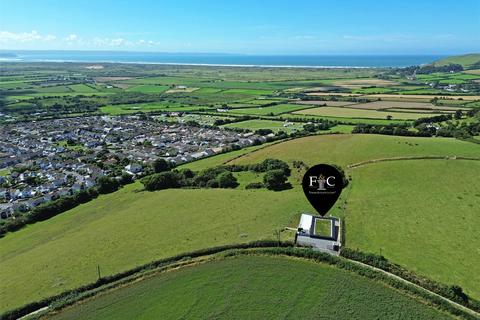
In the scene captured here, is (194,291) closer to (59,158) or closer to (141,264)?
(141,264)

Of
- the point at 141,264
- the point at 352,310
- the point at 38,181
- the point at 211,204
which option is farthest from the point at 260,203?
the point at 38,181

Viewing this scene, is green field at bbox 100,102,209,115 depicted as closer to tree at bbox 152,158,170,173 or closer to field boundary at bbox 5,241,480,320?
tree at bbox 152,158,170,173

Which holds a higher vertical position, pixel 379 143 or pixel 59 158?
pixel 379 143

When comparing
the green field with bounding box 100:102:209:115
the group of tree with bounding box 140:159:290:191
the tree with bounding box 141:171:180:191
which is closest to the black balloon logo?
the group of tree with bounding box 140:159:290:191

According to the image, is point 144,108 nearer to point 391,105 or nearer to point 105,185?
point 105,185

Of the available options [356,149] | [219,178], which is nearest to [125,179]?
[219,178]

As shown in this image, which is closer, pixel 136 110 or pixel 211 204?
pixel 211 204
